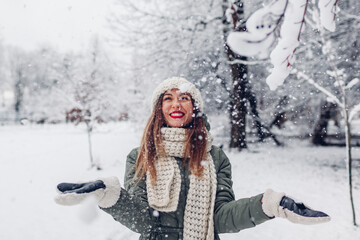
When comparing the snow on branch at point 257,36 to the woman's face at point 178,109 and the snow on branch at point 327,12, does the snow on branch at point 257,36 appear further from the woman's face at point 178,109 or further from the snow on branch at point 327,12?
the woman's face at point 178,109

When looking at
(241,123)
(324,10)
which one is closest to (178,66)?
(241,123)

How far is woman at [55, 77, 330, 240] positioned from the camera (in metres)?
1.39

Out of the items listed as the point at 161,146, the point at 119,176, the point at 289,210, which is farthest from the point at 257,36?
the point at 119,176

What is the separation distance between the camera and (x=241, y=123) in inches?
377

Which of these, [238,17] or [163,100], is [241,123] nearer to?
[238,17]

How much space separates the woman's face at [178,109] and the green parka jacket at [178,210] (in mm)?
264

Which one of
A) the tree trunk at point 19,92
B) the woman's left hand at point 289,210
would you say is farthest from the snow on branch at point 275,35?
the tree trunk at point 19,92

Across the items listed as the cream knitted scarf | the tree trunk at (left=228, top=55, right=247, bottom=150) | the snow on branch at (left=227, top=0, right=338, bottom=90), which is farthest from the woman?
the tree trunk at (left=228, top=55, right=247, bottom=150)

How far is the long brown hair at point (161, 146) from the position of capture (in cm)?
168

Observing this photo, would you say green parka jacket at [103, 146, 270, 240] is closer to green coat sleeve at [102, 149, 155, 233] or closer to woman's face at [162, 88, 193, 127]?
green coat sleeve at [102, 149, 155, 233]

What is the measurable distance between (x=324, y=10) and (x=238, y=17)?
7.36 m

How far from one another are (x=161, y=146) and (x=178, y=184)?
28 cm

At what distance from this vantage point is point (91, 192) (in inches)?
45.2

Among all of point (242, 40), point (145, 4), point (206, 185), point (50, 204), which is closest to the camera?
point (242, 40)
